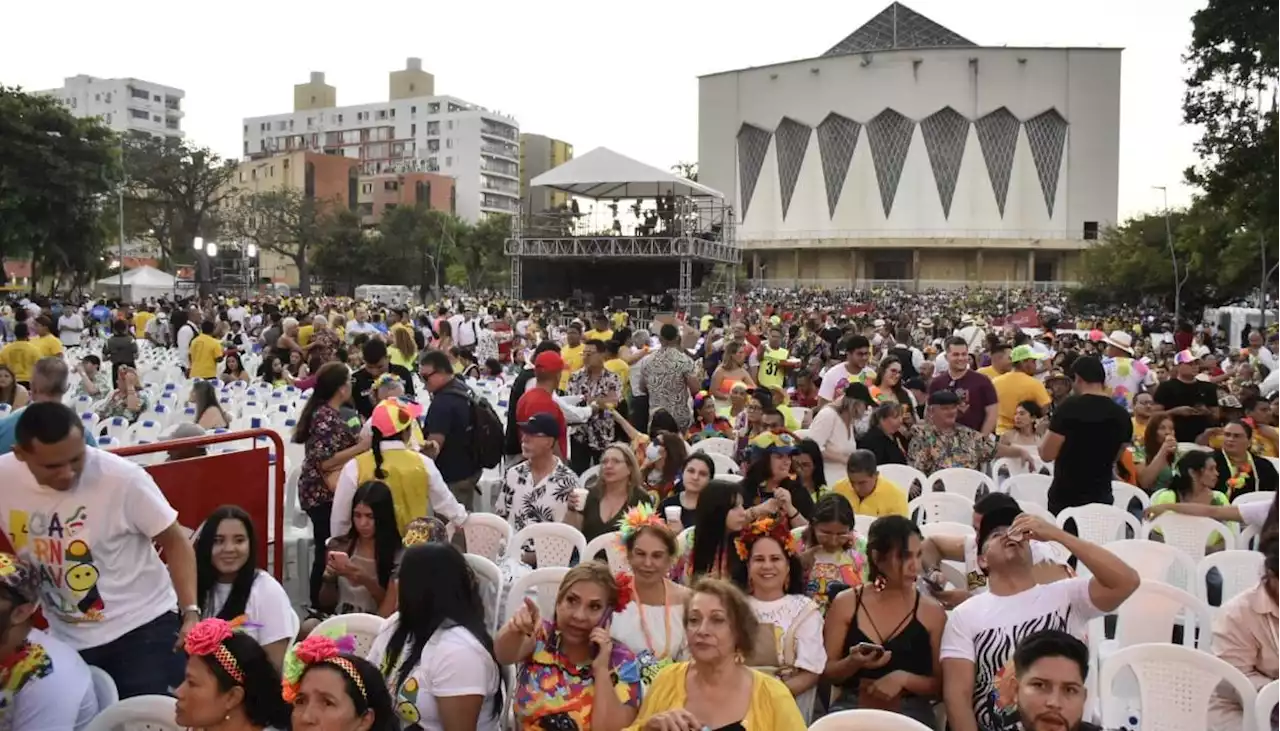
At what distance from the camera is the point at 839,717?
3240 mm

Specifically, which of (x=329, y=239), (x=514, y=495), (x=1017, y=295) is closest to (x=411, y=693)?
(x=514, y=495)

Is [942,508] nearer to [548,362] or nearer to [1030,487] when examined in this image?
[1030,487]

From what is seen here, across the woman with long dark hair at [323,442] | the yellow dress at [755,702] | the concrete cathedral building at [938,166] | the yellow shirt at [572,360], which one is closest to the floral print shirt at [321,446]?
the woman with long dark hair at [323,442]

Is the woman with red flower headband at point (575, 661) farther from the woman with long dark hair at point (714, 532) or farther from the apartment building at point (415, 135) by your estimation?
the apartment building at point (415, 135)

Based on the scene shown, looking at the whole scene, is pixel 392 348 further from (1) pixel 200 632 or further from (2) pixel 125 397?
(1) pixel 200 632

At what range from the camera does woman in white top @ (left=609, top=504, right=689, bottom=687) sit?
3869mm

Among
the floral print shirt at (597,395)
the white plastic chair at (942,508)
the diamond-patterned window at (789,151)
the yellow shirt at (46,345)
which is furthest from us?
the diamond-patterned window at (789,151)

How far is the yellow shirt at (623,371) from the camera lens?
9180 mm

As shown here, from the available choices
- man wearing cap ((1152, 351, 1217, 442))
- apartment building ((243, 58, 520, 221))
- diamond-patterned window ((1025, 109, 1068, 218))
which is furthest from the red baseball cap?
apartment building ((243, 58, 520, 221))

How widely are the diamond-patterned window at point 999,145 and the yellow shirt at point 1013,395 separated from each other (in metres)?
73.9

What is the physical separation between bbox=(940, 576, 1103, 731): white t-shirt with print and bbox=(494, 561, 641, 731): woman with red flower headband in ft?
3.68

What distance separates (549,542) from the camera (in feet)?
18.1

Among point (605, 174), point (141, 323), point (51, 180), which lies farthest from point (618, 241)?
point (51, 180)

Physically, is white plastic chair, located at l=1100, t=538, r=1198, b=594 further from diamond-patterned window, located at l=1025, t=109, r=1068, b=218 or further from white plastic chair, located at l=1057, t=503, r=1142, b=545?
diamond-patterned window, located at l=1025, t=109, r=1068, b=218
